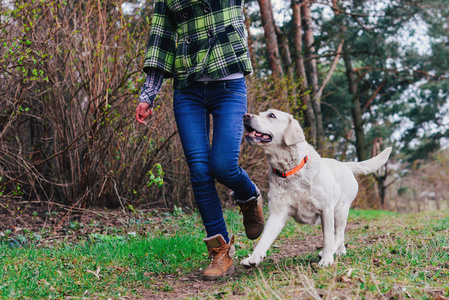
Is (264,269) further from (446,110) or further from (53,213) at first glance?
(446,110)

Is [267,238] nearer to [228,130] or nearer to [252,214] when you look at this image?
[252,214]

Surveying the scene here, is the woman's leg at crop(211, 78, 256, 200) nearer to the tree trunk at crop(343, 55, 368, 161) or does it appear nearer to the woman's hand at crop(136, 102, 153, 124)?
the woman's hand at crop(136, 102, 153, 124)

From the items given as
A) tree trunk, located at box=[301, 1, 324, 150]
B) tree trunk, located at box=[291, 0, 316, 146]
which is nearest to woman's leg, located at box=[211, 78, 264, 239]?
tree trunk, located at box=[291, 0, 316, 146]

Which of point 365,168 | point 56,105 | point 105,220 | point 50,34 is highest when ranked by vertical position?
point 50,34

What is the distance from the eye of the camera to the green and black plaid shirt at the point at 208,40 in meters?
3.20

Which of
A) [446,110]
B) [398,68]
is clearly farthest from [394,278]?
[446,110]

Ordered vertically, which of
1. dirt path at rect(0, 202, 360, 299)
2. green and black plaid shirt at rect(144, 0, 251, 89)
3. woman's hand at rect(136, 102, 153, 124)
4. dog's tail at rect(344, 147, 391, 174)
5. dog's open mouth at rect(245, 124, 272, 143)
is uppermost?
green and black plaid shirt at rect(144, 0, 251, 89)

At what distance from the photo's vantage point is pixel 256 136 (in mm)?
3529

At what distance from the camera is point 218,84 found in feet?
10.7

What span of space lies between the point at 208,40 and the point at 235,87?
41 cm

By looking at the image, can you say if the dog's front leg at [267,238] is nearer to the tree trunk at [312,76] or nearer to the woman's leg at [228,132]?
the woman's leg at [228,132]

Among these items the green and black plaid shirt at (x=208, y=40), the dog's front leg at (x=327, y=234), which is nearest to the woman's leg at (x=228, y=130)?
the green and black plaid shirt at (x=208, y=40)

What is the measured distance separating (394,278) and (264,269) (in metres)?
1.01

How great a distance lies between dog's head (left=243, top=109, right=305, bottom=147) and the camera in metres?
3.45
